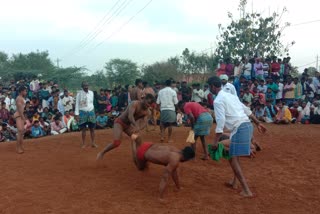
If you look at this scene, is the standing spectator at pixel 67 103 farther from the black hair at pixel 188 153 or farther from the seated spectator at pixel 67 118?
the black hair at pixel 188 153

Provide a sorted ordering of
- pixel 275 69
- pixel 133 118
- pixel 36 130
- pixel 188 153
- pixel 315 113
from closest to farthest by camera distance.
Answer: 1. pixel 188 153
2. pixel 133 118
3. pixel 36 130
4. pixel 315 113
5. pixel 275 69

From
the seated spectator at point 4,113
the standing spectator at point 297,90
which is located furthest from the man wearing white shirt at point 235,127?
the seated spectator at point 4,113

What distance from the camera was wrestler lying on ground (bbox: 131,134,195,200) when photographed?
223 inches

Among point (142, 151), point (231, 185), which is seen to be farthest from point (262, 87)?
point (142, 151)

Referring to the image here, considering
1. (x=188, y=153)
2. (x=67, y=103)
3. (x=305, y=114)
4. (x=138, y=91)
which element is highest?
(x=138, y=91)

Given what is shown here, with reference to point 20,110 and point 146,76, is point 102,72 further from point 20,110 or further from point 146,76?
point 20,110

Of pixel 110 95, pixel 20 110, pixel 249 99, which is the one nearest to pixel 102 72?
pixel 110 95

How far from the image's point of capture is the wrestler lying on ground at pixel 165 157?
18.6 ft

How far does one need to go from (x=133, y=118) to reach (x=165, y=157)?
5.38 ft

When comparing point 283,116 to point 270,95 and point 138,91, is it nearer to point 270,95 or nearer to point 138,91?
point 270,95

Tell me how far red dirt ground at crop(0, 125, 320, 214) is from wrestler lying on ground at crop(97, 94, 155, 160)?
677mm

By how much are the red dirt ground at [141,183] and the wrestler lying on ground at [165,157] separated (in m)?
0.31

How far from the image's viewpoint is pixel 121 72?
37969 millimetres

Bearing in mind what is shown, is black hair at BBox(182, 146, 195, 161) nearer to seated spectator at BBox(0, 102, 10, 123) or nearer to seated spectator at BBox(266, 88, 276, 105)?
seated spectator at BBox(266, 88, 276, 105)
